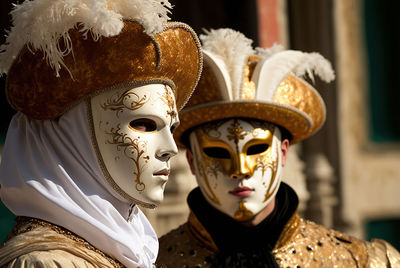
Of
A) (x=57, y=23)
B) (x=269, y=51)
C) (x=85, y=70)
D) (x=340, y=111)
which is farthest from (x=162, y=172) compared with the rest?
(x=340, y=111)

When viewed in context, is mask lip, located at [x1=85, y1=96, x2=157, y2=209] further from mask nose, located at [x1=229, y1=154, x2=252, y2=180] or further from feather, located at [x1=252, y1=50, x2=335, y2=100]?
feather, located at [x1=252, y1=50, x2=335, y2=100]

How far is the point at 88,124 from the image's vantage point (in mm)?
2471

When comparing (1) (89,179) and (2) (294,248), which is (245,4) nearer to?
(2) (294,248)

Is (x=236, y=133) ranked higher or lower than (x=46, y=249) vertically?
lower

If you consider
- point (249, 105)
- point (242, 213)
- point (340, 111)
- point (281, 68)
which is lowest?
point (340, 111)

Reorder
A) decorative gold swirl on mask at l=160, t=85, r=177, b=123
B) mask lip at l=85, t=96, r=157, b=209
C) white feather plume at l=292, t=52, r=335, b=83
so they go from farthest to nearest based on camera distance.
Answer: white feather plume at l=292, t=52, r=335, b=83 → decorative gold swirl on mask at l=160, t=85, r=177, b=123 → mask lip at l=85, t=96, r=157, b=209

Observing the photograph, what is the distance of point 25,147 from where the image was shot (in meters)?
2.45

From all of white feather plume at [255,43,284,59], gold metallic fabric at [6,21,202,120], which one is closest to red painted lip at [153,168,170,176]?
gold metallic fabric at [6,21,202,120]

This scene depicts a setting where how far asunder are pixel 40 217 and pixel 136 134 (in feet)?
1.23

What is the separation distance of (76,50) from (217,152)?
1259 millimetres

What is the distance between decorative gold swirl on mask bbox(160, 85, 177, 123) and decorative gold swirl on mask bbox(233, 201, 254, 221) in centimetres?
94

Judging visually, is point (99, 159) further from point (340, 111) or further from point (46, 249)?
point (340, 111)

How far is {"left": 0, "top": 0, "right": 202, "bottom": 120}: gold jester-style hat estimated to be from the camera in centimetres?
235

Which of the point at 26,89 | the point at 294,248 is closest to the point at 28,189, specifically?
Result: the point at 26,89
